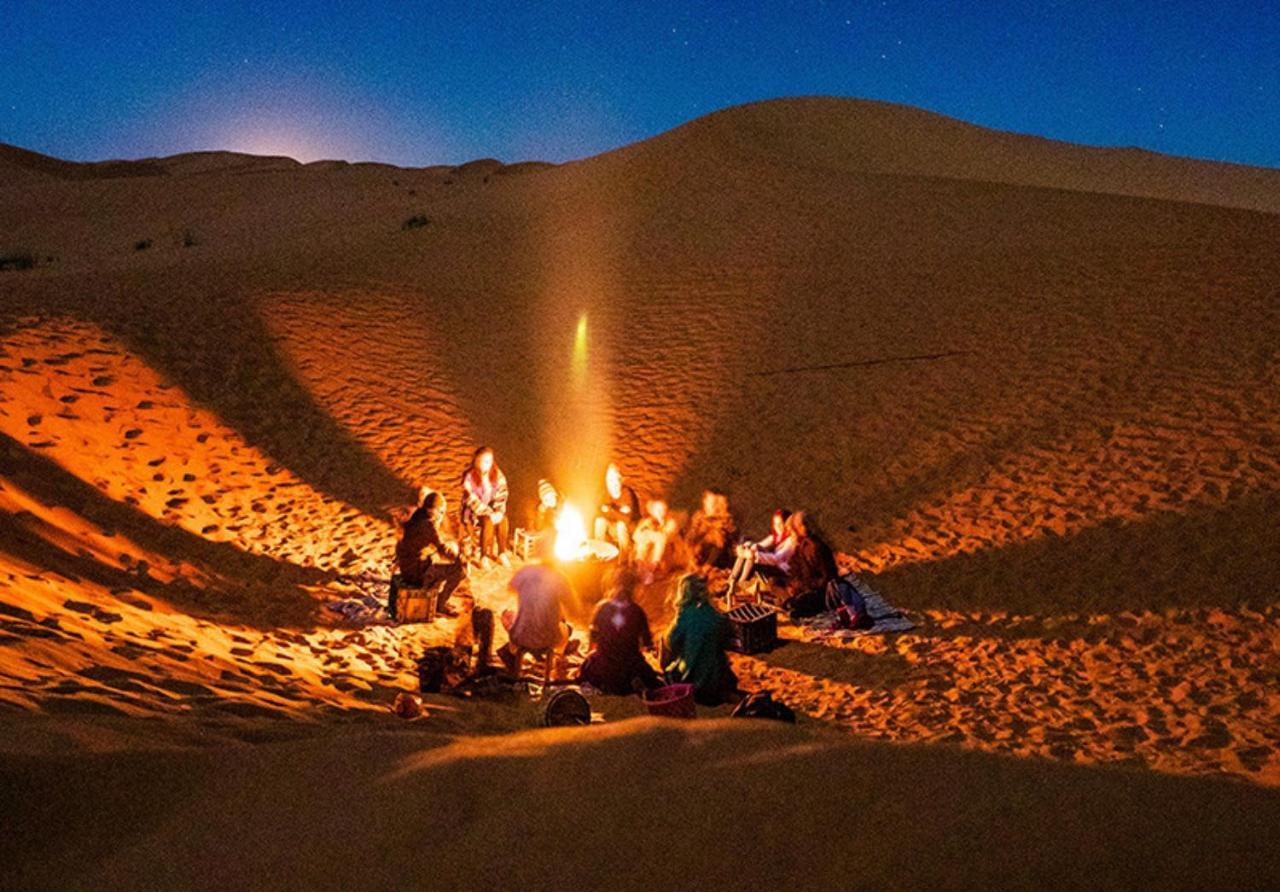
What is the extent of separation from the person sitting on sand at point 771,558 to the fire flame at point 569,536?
1.69m

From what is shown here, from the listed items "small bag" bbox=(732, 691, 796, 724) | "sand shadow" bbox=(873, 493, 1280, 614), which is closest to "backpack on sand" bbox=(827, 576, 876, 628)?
"sand shadow" bbox=(873, 493, 1280, 614)

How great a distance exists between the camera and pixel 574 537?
32.1 ft

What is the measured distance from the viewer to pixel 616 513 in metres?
10.1

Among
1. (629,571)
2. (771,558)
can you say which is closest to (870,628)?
(771,558)

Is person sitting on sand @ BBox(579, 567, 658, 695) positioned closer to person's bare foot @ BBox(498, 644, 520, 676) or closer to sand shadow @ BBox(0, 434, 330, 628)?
person's bare foot @ BBox(498, 644, 520, 676)

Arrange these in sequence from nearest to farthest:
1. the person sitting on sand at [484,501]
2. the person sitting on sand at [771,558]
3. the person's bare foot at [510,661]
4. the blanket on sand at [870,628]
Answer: the person's bare foot at [510,661] → the blanket on sand at [870,628] → the person sitting on sand at [771,558] → the person sitting on sand at [484,501]

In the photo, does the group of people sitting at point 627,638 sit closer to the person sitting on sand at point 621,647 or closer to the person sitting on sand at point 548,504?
the person sitting on sand at point 621,647

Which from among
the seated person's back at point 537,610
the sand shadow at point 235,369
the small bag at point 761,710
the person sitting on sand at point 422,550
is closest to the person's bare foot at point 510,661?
the seated person's back at point 537,610

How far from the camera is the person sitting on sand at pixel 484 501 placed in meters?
10.2

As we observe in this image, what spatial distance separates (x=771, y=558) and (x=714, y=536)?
0.82 metres

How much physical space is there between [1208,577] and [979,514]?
8.14ft

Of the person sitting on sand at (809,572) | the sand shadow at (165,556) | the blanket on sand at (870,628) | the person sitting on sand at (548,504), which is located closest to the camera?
the sand shadow at (165,556)

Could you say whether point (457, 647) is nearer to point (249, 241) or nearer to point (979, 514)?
point (979, 514)

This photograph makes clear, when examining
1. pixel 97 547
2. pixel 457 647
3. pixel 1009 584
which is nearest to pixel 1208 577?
pixel 1009 584
